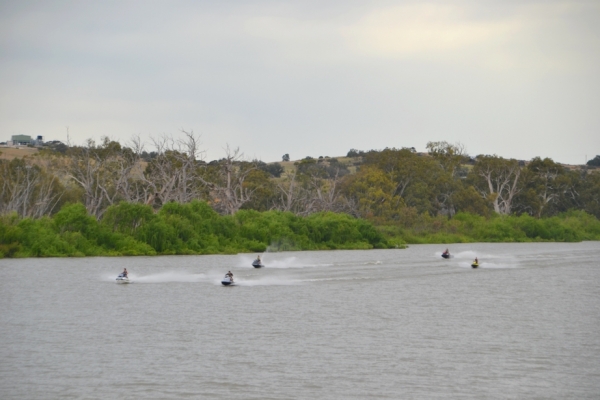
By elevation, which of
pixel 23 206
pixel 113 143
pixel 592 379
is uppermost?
pixel 113 143

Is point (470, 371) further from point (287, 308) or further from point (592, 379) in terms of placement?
point (287, 308)

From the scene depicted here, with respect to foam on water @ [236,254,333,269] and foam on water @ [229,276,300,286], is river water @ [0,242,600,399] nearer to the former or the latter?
foam on water @ [229,276,300,286]

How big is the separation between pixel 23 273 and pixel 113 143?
2245 inches

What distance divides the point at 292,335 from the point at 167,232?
43.5 m

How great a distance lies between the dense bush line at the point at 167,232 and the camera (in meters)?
64.8

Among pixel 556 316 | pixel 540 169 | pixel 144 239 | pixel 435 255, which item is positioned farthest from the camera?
pixel 540 169

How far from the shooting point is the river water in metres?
22.3

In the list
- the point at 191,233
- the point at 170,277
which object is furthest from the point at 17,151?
the point at 170,277

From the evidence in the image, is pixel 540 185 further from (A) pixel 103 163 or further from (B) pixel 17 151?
(B) pixel 17 151

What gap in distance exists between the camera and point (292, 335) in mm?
30062

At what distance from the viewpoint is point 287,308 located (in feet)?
124

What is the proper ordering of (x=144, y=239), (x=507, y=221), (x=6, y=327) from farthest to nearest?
(x=507, y=221) → (x=144, y=239) → (x=6, y=327)

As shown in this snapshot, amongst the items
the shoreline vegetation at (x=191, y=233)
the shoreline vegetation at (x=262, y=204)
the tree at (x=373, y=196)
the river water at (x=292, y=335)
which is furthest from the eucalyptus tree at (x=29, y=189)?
the tree at (x=373, y=196)

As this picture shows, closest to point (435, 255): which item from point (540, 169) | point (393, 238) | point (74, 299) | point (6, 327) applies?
point (393, 238)
